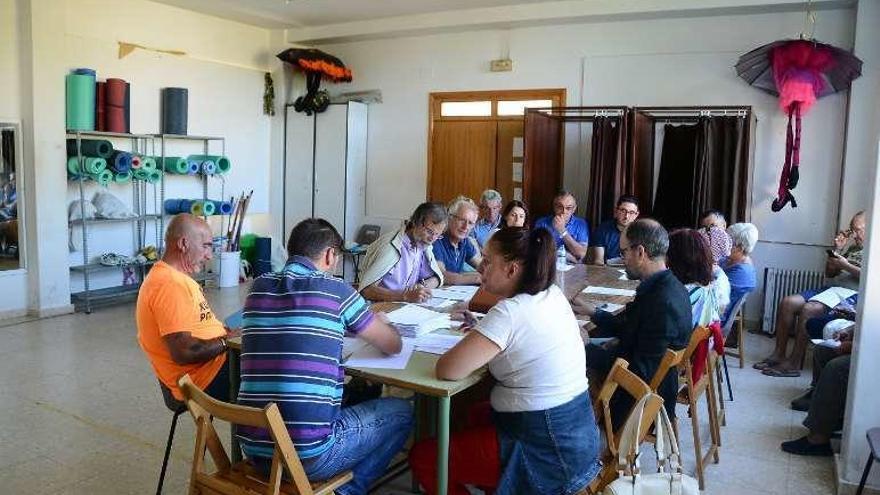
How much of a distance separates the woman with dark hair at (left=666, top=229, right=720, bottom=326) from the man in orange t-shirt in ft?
6.79

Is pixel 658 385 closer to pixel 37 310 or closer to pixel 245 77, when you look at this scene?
pixel 37 310

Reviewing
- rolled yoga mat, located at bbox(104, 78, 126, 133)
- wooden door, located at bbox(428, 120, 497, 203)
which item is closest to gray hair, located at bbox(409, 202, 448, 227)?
wooden door, located at bbox(428, 120, 497, 203)

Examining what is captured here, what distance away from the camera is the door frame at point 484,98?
722 centimetres

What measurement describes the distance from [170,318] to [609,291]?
98.0 inches

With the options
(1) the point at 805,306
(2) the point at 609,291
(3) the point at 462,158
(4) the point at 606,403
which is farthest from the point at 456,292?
(3) the point at 462,158

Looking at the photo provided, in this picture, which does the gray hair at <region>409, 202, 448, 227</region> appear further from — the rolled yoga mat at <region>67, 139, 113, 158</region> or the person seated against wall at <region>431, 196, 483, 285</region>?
the rolled yoga mat at <region>67, 139, 113, 158</region>

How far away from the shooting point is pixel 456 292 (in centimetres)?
386

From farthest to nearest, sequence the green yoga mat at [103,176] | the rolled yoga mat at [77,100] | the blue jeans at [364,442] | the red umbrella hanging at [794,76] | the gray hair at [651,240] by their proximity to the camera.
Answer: the green yoga mat at [103,176]
the rolled yoga mat at [77,100]
the red umbrella hanging at [794,76]
the gray hair at [651,240]
the blue jeans at [364,442]

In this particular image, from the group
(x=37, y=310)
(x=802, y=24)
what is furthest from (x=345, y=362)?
(x=802, y=24)

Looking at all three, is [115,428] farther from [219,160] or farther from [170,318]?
[219,160]

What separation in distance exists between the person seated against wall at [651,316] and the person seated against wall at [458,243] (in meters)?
1.42

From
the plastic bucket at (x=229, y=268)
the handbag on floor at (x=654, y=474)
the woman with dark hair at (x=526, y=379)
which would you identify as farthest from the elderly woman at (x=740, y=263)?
the plastic bucket at (x=229, y=268)

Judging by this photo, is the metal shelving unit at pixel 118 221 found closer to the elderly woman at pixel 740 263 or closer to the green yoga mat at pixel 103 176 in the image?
the green yoga mat at pixel 103 176

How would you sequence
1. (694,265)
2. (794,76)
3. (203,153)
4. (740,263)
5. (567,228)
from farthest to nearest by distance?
(203,153), (567,228), (794,76), (740,263), (694,265)
